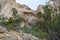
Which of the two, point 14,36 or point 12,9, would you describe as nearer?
point 14,36

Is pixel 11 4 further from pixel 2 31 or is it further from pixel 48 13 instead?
pixel 2 31

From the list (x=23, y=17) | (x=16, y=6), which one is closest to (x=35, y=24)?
(x=23, y=17)

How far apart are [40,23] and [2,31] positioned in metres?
12.8

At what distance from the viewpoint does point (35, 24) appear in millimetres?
26031

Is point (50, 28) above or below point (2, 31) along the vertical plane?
below

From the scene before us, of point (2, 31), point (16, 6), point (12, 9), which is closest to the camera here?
point (2, 31)

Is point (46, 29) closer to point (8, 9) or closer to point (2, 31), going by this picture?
point (8, 9)

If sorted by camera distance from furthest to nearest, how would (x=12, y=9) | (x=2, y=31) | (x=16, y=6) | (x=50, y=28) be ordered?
(x=16, y=6) → (x=12, y=9) → (x=50, y=28) → (x=2, y=31)

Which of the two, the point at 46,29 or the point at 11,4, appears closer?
the point at 46,29

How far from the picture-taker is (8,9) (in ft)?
92.1

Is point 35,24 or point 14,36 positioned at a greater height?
point 14,36

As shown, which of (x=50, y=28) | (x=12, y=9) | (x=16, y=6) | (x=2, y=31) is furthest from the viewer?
(x=16, y=6)

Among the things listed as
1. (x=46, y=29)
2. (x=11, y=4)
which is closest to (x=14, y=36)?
(x=46, y=29)

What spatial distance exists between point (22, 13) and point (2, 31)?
14854mm
